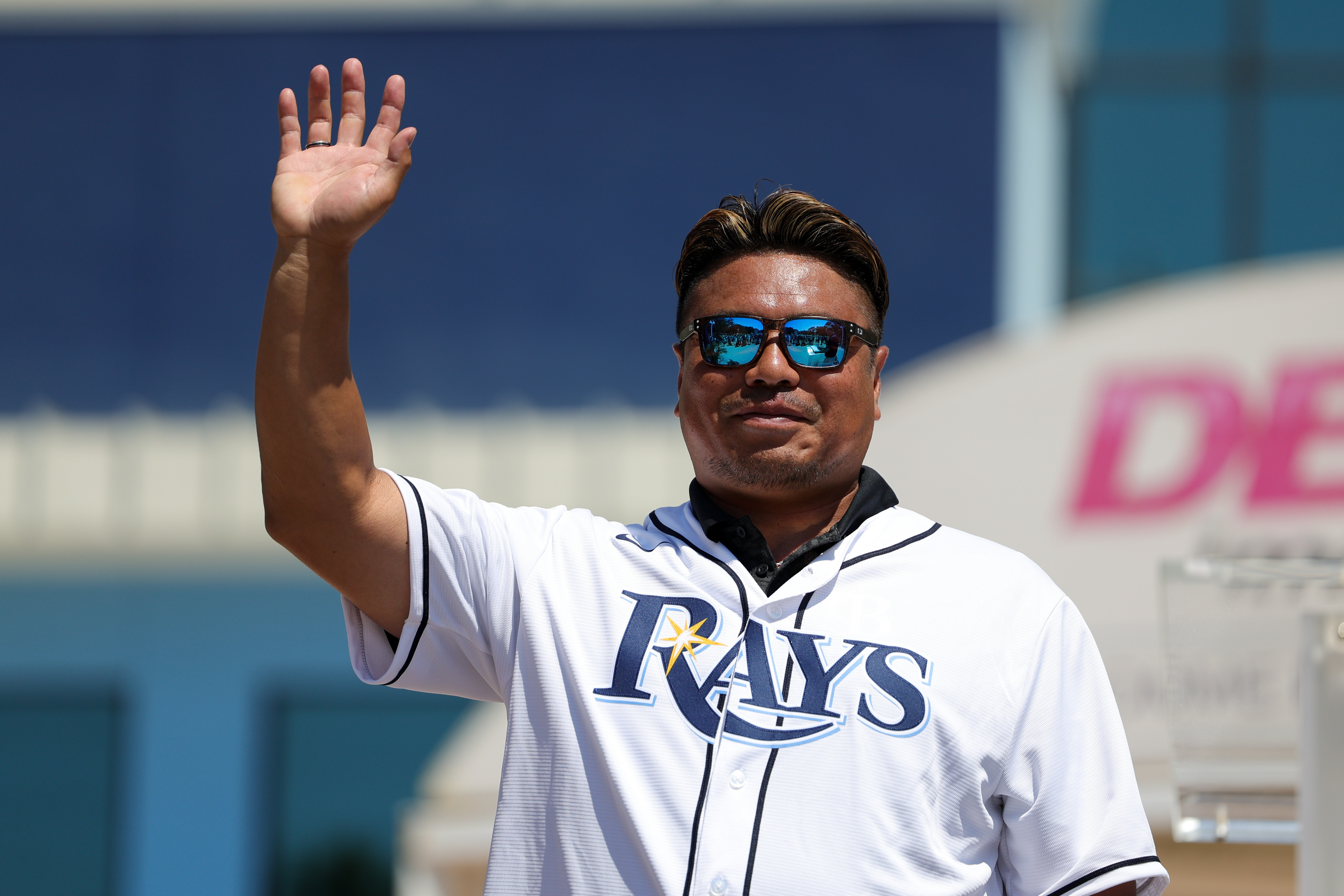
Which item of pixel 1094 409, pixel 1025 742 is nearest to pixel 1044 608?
pixel 1025 742

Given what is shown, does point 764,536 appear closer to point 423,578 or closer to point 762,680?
point 762,680

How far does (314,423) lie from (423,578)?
10.3 inches

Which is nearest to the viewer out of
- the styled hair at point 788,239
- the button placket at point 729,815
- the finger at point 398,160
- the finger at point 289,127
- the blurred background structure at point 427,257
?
the button placket at point 729,815

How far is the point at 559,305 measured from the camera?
8180mm

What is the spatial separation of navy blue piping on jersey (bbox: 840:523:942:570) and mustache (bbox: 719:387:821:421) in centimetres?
21

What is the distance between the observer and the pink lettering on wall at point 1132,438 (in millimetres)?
5430

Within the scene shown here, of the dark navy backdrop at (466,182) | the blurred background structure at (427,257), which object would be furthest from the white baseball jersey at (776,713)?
the dark navy backdrop at (466,182)

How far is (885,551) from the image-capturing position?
79.1 inches

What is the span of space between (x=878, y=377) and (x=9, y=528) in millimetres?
7216

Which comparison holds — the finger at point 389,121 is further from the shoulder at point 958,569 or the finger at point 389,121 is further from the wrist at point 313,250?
the shoulder at point 958,569

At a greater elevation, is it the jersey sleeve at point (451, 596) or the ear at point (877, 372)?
the ear at point (877, 372)

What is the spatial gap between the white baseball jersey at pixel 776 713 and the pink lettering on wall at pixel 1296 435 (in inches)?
148

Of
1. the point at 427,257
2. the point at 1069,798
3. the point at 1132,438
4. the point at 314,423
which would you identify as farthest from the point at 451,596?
the point at 427,257

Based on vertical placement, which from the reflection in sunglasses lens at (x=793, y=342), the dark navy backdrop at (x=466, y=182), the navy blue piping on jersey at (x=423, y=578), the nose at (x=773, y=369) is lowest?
the navy blue piping on jersey at (x=423, y=578)
